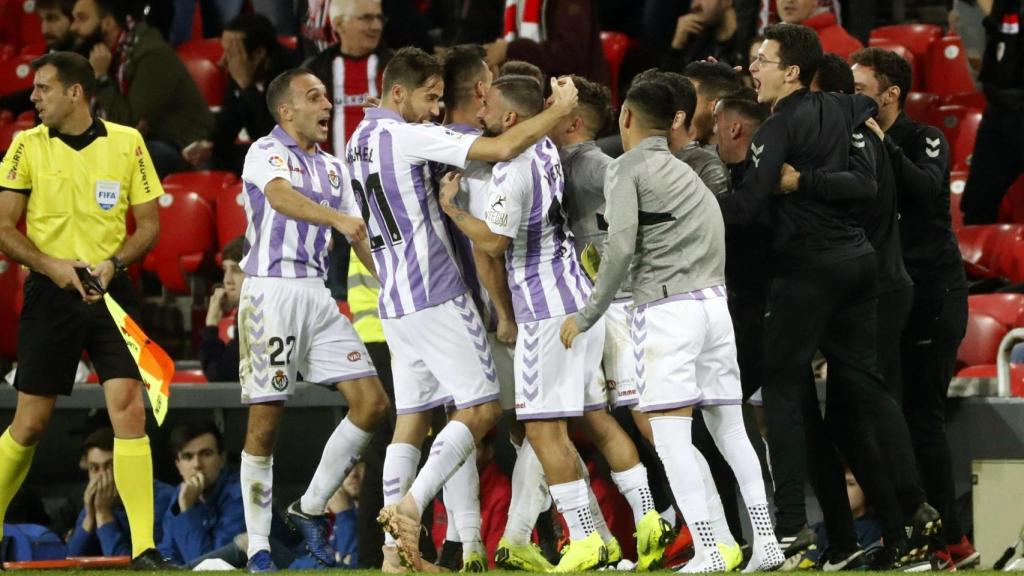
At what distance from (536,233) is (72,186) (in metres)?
2.18

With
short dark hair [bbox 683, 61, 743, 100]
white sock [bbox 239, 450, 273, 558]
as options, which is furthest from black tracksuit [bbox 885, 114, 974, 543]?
white sock [bbox 239, 450, 273, 558]

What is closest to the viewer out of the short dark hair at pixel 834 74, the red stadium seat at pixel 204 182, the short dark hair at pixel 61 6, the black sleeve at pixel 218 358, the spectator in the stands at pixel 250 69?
the short dark hair at pixel 834 74

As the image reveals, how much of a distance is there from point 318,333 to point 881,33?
5.72 meters

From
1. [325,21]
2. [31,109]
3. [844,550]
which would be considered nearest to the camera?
[844,550]

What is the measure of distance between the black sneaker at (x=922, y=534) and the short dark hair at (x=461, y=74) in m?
2.39

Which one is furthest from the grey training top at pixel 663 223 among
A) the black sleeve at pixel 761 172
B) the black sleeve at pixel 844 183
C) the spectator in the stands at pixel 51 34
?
the spectator in the stands at pixel 51 34

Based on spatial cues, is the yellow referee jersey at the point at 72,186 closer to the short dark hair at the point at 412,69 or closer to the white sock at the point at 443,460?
the short dark hair at the point at 412,69

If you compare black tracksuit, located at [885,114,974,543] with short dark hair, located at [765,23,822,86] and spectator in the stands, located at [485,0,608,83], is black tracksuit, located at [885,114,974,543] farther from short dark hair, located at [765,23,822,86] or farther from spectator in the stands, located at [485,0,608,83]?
spectator in the stands, located at [485,0,608,83]

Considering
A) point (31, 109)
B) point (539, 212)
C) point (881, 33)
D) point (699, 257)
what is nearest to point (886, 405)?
point (699, 257)

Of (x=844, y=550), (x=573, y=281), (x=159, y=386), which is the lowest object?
(x=844, y=550)

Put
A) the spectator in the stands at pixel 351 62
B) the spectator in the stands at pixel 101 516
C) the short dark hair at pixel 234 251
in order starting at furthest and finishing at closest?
the spectator in the stands at pixel 351 62
the short dark hair at pixel 234 251
the spectator in the stands at pixel 101 516

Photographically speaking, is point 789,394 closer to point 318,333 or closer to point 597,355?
point 597,355

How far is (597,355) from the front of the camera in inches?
268

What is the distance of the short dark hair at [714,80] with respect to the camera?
7395mm
